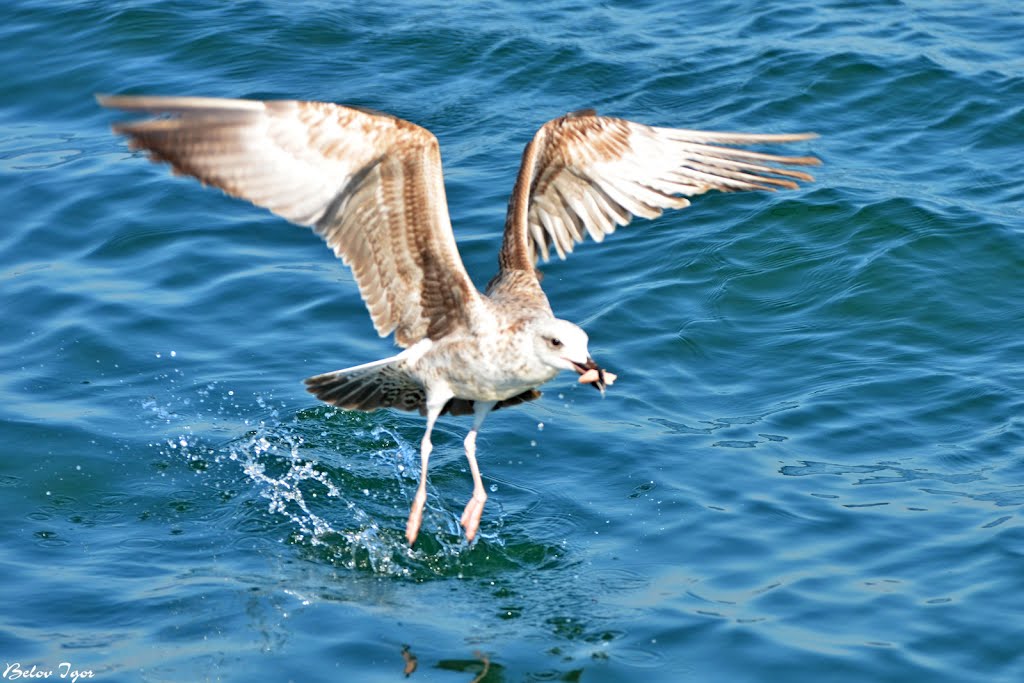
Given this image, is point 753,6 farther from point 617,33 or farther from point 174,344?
point 174,344

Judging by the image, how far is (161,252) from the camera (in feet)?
35.6

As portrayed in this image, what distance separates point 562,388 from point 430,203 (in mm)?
2648

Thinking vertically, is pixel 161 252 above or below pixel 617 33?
below

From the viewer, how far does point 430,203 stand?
6.68 meters

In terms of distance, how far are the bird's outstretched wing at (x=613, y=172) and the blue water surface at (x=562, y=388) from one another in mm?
1419

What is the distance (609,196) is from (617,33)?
6.30m

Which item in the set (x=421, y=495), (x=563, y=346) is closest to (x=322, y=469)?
(x=421, y=495)

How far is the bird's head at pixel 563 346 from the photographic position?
6.35 m

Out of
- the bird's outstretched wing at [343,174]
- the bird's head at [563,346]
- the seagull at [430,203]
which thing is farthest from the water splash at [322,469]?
the bird's head at [563,346]

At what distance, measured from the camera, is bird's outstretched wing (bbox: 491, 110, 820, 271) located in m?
7.32

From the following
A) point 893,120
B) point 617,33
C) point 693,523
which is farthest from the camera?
point 617,33

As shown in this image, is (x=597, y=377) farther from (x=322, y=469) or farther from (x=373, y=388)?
(x=322, y=469)

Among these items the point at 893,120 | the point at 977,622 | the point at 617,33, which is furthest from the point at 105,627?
the point at 617,33

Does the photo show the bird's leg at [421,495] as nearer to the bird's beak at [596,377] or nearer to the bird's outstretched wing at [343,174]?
the bird's outstretched wing at [343,174]
